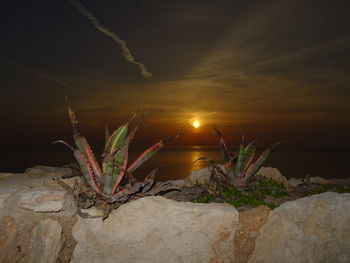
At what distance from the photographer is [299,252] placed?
10.4 ft

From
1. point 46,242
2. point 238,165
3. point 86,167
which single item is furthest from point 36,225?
point 238,165

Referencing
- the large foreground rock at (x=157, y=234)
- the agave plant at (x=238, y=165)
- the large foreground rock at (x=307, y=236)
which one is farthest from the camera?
the agave plant at (x=238, y=165)

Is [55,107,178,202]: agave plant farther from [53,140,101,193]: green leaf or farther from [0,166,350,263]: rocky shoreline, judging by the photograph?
[0,166,350,263]: rocky shoreline

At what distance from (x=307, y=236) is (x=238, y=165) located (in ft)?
4.25

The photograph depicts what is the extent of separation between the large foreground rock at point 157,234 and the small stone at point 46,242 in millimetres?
168

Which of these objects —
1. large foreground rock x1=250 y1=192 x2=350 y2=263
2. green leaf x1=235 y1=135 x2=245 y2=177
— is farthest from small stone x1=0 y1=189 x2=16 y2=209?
green leaf x1=235 y1=135 x2=245 y2=177

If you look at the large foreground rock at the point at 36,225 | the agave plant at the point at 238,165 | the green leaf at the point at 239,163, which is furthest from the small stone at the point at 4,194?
the green leaf at the point at 239,163

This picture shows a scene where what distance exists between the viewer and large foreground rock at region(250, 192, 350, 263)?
316cm

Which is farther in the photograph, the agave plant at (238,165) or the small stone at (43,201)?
the agave plant at (238,165)

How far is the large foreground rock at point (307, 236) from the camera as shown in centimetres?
316

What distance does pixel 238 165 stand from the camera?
4.18m

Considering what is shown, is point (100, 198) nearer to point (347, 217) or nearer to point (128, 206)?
point (128, 206)

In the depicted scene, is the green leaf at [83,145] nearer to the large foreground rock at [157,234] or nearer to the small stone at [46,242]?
the large foreground rock at [157,234]

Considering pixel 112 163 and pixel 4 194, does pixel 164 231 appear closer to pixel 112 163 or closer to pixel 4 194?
pixel 112 163
